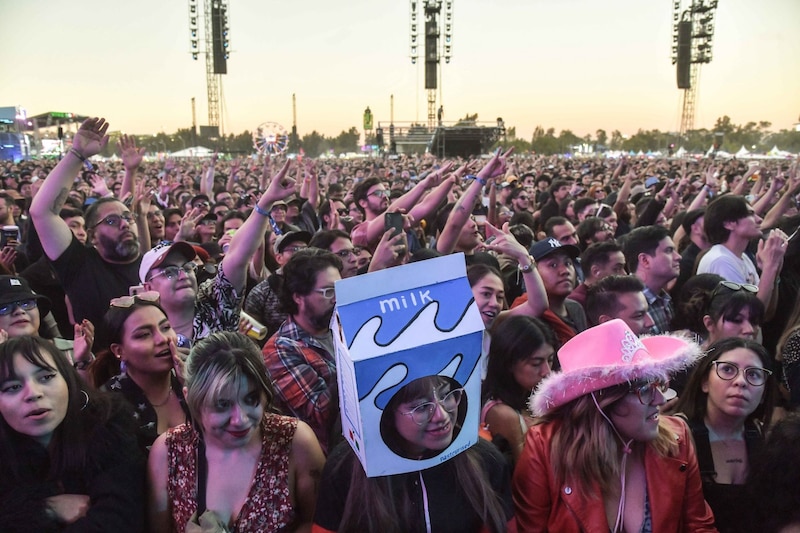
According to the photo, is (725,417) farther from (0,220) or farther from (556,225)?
(0,220)

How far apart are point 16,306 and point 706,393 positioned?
3298 millimetres

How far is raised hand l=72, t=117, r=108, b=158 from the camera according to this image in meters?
3.81

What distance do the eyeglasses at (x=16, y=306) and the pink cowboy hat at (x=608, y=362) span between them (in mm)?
2611

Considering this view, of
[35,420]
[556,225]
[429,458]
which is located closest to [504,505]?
[429,458]

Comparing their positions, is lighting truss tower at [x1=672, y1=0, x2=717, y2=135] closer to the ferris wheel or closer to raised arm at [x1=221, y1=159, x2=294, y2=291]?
the ferris wheel

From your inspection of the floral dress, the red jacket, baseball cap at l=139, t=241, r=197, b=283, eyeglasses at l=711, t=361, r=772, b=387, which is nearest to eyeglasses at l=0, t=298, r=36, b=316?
baseball cap at l=139, t=241, r=197, b=283

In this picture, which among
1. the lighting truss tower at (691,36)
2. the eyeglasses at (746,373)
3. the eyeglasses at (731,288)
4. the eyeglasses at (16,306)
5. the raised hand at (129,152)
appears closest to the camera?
the eyeglasses at (746,373)

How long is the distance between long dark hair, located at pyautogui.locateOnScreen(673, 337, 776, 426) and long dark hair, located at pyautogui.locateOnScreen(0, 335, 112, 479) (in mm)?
2277

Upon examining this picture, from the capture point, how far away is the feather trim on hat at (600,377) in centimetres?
191

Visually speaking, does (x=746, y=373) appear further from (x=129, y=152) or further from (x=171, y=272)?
(x=129, y=152)

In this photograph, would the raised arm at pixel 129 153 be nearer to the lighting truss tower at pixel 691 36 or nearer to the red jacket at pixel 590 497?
the red jacket at pixel 590 497

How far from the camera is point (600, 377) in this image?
1.94 meters

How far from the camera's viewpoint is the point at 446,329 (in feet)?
5.17

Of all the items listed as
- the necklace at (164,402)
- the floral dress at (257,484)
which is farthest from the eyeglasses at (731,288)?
the necklace at (164,402)
